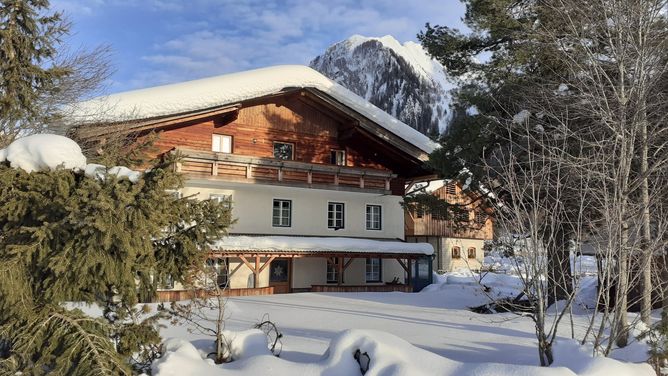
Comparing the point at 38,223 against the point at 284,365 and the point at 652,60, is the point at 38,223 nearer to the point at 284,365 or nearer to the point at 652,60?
the point at 284,365

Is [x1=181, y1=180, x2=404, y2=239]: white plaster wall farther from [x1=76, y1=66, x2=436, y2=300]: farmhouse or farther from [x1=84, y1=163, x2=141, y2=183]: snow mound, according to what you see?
[x1=84, y1=163, x2=141, y2=183]: snow mound

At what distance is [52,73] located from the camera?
35.8ft

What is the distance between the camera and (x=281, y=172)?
20.7 meters

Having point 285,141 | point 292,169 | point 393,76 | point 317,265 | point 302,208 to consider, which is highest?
point 393,76

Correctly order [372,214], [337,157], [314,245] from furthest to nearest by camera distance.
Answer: [372,214] < [337,157] < [314,245]

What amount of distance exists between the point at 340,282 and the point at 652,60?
544 inches

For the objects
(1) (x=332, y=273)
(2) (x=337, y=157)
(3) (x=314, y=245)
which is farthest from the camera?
(2) (x=337, y=157)

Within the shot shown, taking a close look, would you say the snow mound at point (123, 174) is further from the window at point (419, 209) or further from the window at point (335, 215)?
the window at point (335, 215)

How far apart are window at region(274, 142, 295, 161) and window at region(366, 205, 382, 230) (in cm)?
429

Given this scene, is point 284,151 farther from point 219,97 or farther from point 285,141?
point 219,97

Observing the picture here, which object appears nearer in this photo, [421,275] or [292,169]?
[292,169]

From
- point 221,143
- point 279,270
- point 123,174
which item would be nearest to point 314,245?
point 279,270

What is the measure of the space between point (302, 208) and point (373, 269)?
4408 mm

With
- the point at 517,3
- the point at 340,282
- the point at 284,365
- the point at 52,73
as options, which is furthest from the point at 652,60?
the point at 340,282
